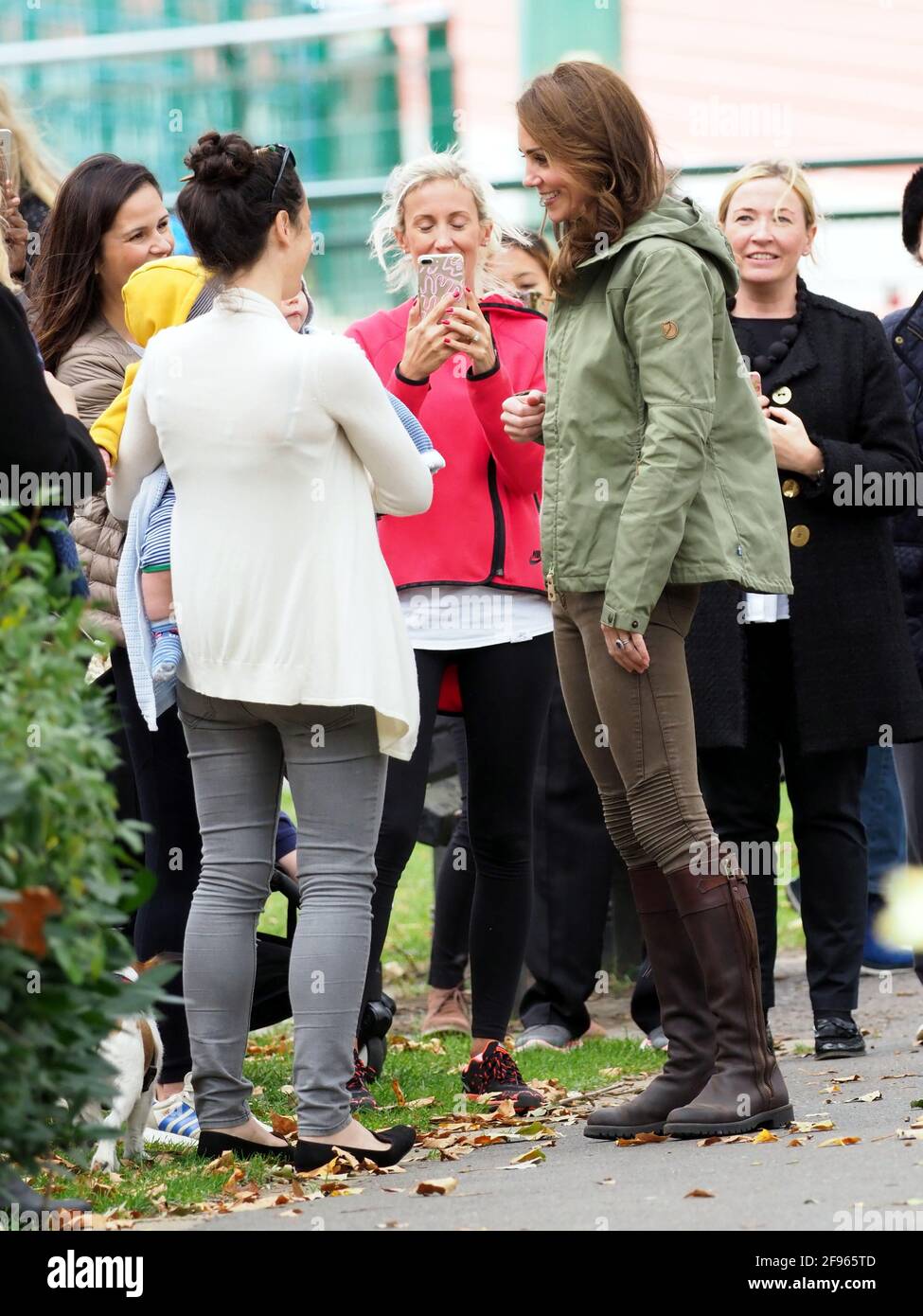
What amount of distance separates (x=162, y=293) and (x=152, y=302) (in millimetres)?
35

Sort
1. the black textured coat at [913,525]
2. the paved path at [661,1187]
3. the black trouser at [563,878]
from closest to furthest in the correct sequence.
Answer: the paved path at [661,1187] → the black textured coat at [913,525] → the black trouser at [563,878]

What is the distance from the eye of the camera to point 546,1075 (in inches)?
207

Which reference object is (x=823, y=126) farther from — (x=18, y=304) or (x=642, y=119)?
(x=18, y=304)

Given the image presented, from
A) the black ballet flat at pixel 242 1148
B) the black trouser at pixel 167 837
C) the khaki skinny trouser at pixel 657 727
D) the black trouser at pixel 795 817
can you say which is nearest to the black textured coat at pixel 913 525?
the black trouser at pixel 795 817

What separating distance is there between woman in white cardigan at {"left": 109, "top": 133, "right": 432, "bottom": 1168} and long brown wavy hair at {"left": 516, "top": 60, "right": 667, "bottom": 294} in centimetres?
55

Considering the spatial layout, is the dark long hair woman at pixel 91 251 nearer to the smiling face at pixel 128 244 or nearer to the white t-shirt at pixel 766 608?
the smiling face at pixel 128 244

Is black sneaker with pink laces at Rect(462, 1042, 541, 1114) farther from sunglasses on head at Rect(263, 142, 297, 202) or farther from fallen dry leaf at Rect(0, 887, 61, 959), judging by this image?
fallen dry leaf at Rect(0, 887, 61, 959)

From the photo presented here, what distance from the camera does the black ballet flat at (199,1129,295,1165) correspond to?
3.96 meters

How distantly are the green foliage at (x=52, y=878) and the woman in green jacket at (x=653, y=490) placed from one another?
145 centimetres

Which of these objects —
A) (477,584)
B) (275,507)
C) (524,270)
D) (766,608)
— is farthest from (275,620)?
(524,270)

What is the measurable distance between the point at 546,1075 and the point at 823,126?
5.92 meters

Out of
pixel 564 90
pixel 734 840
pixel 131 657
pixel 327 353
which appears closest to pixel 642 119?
pixel 564 90

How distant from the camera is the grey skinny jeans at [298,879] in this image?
151 inches

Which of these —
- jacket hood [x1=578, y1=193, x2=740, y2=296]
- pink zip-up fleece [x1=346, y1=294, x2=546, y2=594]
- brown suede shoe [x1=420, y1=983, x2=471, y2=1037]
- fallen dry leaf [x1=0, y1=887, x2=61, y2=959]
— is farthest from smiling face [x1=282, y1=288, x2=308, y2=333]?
brown suede shoe [x1=420, y1=983, x2=471, y2=1037]
